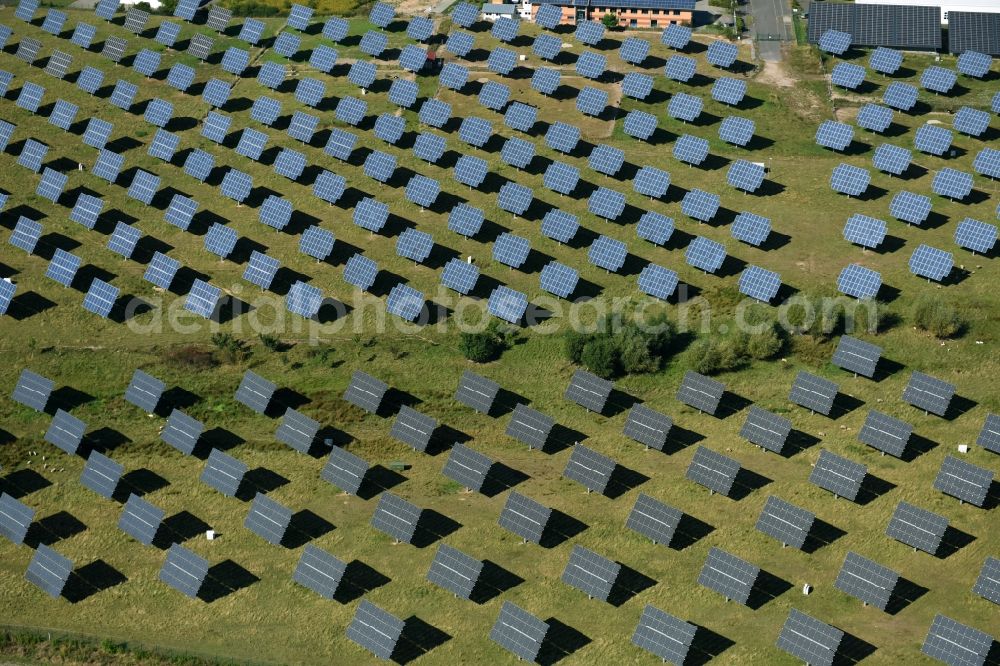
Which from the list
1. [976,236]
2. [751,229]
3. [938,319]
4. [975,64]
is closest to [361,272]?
[751,229]

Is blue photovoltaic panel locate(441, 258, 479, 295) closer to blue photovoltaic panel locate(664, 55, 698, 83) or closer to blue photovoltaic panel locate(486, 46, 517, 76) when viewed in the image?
blue photovoltaic panel locate(486, 46, 517, 76)

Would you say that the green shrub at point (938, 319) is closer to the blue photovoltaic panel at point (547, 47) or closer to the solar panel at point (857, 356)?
the solar panel at point (857, 356)

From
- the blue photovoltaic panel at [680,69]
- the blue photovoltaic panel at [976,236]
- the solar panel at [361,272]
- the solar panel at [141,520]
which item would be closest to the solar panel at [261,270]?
the solar panel at [361,272]

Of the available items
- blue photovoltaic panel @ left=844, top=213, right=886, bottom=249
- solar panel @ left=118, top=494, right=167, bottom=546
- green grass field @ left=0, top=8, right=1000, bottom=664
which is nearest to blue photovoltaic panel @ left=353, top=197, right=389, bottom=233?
green grass field @ left=0, top=8, right=1000, bottom=664

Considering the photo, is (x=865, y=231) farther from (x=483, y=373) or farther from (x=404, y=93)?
(x=404, y=93)

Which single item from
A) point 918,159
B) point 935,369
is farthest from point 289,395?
point 918,159

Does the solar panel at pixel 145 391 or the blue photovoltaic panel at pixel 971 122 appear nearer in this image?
the solar panel at pixel 145 391
